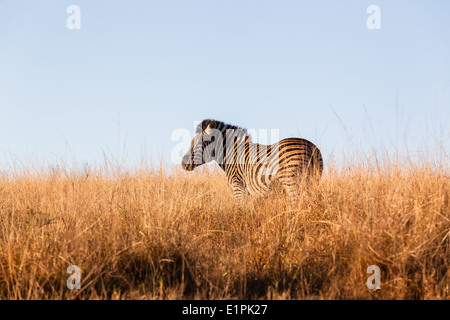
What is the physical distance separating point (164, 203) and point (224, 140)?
365 cm

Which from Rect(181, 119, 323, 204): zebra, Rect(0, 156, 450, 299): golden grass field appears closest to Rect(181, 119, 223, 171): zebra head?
Rect(181, 119, 323, 204): zebra

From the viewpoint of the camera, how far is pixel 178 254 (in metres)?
3.30

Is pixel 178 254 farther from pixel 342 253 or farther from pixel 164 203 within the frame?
pixel 342 253

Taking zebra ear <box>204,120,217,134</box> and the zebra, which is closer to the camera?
the zebra

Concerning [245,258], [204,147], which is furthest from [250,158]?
[245,258]

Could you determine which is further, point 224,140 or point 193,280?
point 224,140

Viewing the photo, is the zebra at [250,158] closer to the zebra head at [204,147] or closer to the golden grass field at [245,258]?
the zebra head at [204,147]

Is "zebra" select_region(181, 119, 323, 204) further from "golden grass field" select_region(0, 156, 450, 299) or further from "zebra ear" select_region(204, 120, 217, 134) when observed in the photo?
"golden grass field" select_region(0, 156, 450, 299)

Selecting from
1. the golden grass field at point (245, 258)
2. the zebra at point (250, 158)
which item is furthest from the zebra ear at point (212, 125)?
the golden grass field at point (245, 258)

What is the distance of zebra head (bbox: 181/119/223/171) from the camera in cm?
786

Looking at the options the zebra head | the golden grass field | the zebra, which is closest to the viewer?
the golden grass field

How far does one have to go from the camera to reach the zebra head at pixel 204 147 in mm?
7859

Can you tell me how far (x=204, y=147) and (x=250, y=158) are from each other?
1135mm
